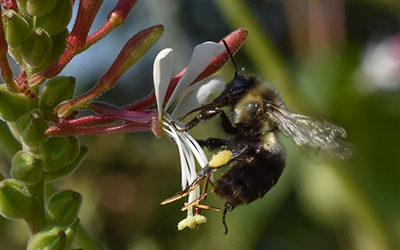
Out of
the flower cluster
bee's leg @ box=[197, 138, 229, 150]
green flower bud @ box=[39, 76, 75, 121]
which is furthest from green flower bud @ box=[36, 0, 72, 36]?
bee's leg @ box=[197, 138, 229, 150]

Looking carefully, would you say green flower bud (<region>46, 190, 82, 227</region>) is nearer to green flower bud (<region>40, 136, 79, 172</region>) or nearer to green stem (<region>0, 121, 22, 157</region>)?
green flower bud (<region>40, 136, 79, 172</region>)

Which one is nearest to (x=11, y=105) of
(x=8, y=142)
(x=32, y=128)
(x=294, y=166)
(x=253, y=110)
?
(x=32, y=128)

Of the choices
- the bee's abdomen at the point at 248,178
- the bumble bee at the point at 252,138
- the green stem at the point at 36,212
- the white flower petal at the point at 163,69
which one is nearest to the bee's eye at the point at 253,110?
the bumble bee at the point at 252,138

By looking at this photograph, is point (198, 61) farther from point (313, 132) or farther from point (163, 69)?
point (313, 132)

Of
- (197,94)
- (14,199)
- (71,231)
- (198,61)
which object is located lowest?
(71,231)

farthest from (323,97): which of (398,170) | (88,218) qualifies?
(88,218)

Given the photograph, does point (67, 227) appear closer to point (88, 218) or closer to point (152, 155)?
point (88, 218)
